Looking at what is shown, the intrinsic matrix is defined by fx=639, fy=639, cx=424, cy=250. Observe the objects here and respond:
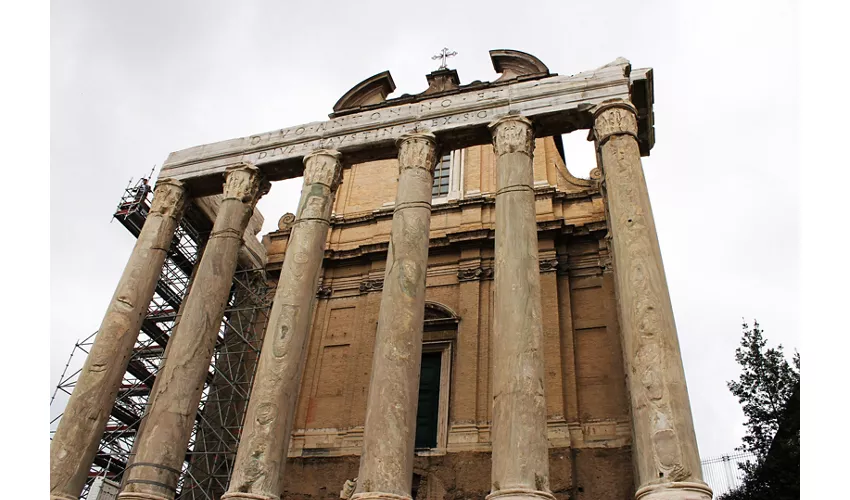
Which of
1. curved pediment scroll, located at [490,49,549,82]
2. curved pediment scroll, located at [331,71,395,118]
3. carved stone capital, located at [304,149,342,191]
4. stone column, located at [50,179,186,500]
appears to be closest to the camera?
stone column, located at [50,179,186,500]

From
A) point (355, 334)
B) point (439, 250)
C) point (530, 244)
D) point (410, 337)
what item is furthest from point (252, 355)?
point (530, 244)

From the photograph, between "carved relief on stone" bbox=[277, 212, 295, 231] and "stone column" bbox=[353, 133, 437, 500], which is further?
"carved relief on stone" bbox=[277, 212, 295, 231]

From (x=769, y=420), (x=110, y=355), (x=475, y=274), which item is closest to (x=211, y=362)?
(x=110, y=355)

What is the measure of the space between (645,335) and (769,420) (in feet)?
52.6

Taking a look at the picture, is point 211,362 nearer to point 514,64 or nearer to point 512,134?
point 512,134

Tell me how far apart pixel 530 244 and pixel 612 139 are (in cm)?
276

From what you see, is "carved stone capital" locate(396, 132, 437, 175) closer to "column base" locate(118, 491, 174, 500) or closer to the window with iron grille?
the window with iron grille

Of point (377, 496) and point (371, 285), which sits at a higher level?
point (371, 285)

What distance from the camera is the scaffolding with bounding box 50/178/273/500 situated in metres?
15.4

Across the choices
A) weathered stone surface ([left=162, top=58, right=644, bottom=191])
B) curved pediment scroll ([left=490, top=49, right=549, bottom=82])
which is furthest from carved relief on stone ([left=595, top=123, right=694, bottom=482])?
curved pediment scroll ([left=490, top=49, right=549, bottom=82])

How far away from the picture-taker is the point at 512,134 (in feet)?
42.7

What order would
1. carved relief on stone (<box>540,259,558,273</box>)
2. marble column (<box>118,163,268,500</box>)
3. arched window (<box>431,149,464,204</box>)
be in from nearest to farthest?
1. marble column (<box>118,163,268,500</box>)
2. carved relief on stone (<box>540,259,558,273</box>)
3. arched window (<box>431,149,464,204</box>)

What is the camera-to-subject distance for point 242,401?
16.8 meters

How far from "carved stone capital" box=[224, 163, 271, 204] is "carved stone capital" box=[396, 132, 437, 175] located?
3584 mm
